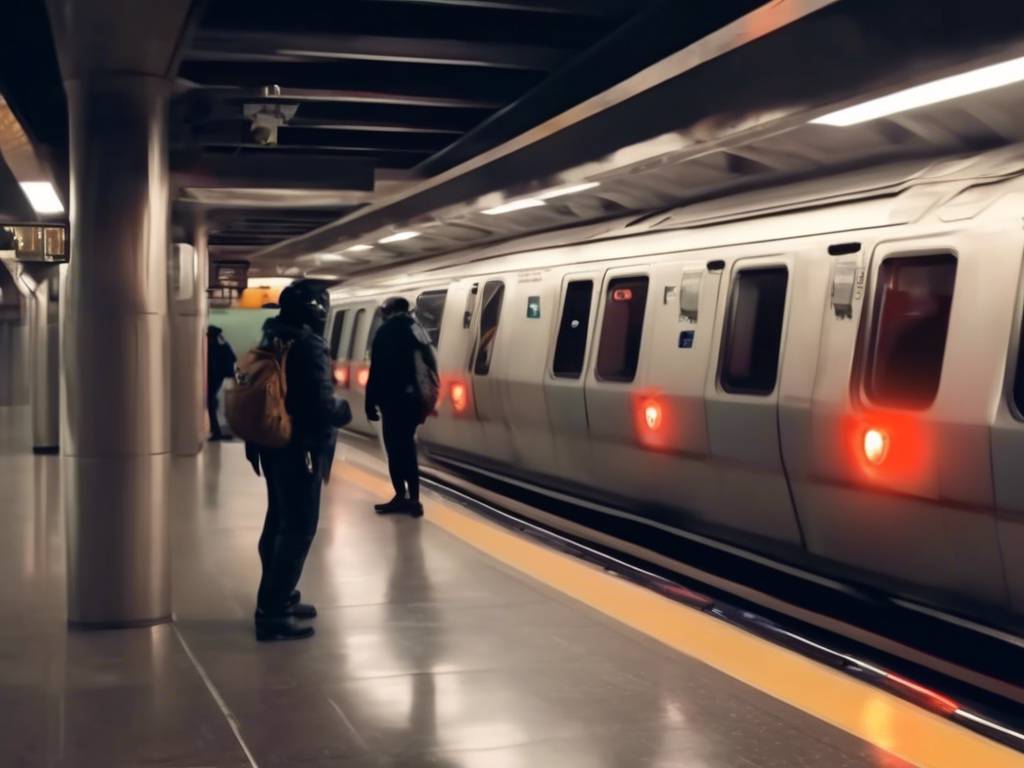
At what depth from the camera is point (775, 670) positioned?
17.7 feet

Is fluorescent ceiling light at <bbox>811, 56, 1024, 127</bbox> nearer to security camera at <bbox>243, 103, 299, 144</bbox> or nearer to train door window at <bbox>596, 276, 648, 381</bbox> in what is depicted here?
train door window at <bbox>596, 276, 648, 381</bbox>

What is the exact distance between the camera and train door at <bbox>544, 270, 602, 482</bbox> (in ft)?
32.2

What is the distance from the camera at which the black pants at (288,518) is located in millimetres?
5754

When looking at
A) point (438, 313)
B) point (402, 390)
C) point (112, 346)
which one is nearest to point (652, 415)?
point (402, 390)

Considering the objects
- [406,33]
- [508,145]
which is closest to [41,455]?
[508,145]

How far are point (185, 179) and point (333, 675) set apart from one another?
5.45 metres

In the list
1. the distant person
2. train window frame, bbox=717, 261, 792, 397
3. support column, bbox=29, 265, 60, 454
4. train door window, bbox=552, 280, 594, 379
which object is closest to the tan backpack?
train window frame, bbox=717, 261, 792, 397

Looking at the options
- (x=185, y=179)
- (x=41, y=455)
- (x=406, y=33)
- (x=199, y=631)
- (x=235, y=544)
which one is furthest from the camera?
(x=41, y=455)

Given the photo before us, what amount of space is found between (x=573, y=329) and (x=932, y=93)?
16.6 ft

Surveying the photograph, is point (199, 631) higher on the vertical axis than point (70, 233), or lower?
lower

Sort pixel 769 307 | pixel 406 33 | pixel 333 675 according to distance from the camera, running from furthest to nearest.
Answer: pixel 769 307
pixel 406 33
pixel 333 675

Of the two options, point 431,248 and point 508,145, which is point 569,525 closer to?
point 508,145

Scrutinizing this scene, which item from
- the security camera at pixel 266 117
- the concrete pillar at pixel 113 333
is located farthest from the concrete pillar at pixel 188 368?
the concrete pillar at pixel 113 333

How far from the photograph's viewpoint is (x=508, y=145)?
8422 millimetres
